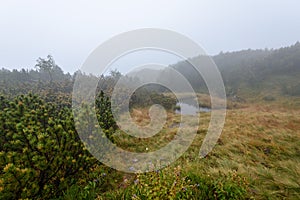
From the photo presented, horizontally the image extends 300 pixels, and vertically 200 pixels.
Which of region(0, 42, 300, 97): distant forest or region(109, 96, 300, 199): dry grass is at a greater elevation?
region(0, 42, 300, 97): distant forest

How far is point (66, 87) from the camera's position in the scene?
1709cm

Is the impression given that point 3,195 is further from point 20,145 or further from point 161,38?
point 161,38

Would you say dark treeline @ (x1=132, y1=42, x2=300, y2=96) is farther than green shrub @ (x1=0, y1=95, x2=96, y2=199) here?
Yes

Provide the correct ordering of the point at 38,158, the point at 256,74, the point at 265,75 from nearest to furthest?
the point at 38,158
the point at 265,75
the point at 256,74

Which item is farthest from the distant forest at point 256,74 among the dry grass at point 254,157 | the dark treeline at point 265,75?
the dry grass at point 254,157

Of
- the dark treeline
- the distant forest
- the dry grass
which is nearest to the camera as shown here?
the dry grass

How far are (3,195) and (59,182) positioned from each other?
1.02 m

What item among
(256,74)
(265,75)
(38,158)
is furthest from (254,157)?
(256,74)

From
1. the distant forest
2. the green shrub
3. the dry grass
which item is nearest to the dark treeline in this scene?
the distant forest

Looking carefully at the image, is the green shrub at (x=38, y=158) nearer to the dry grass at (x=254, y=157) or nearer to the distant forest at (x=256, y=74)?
the dry grass at (x=254, y=157)

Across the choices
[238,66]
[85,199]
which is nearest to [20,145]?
[85,199]

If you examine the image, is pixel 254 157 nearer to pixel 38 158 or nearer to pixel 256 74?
pixel 38 158

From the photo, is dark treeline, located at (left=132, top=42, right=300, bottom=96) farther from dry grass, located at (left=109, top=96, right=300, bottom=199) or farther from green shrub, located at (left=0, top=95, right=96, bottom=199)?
green shrub, located at (left=0, top=95, right=96, bottom=199)

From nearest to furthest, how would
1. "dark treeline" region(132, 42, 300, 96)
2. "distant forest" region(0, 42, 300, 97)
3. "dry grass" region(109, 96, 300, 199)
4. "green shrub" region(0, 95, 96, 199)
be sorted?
"green shrub" region(0, 95, 96, 199), "dry grass" region(109, 96, 300, 199), "distant forest" region(0, 42, 300, 97), "dark treeline" region(132, 42, 300, 96)
